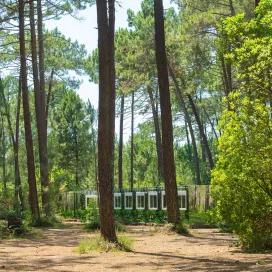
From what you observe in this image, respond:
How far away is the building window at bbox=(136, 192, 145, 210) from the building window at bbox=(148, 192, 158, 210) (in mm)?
660

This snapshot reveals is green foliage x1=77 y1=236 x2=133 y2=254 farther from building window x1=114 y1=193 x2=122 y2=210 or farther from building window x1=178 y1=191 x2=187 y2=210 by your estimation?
building window x1=114 y1=193 x2=122 y2=210

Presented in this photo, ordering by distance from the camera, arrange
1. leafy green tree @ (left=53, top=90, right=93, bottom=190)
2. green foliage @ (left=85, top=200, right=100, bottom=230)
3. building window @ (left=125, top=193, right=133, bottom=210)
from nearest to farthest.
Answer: green foliage @ (left=85, top=200, right=100, bottom=230) → building window @ (left=125, top=193, right=133, bottom=210) → leafy green tree @ (left=53, top=90, right=93, bottom=190)

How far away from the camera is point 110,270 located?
879cm

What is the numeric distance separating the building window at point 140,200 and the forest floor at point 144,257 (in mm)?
10915

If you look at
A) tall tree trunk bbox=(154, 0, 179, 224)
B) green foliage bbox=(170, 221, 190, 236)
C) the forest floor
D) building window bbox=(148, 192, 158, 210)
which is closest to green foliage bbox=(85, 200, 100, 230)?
tall tree trunk bbox=(154, 0, 179, 224)

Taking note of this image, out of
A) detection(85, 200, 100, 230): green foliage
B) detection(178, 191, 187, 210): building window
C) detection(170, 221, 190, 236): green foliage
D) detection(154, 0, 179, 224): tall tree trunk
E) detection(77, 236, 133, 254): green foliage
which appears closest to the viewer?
detection(77, 236, 133, 254): green foliage

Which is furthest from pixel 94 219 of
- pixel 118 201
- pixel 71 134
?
pixel 71 134

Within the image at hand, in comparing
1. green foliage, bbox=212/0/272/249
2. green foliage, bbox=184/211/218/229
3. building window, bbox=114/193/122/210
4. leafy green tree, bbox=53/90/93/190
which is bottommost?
green foliage, bbox=184/211/218/229

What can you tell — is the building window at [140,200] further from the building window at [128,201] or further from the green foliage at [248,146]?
the green foliage at [248,146]

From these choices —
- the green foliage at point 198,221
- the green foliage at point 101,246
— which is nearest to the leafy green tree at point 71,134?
the green foliage at point 198,221

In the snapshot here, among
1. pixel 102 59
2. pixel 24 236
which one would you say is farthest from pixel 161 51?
pixel 24 236

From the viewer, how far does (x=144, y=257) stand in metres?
10.6

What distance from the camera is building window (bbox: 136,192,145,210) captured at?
25734 millimetres

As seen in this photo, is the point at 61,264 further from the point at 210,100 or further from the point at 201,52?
the point at 210,100
